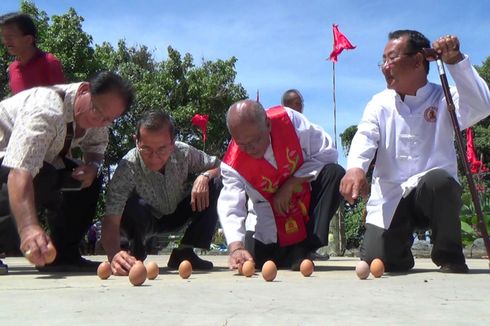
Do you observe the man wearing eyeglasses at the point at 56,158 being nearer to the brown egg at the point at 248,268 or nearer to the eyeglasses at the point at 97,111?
the eyeglasses at the point at 97,111

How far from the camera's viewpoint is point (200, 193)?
4398 millimetres

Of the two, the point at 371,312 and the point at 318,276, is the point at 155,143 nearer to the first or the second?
the point at 318,276

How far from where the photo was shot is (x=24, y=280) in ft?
11.7

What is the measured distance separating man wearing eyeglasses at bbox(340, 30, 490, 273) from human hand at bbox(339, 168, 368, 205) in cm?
3

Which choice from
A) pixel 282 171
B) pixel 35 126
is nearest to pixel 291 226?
pixel 282 171

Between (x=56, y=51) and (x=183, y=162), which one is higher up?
(x=56, y=51)

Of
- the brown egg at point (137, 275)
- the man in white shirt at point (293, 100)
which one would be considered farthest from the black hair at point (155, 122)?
the man in white shirt at point (293, 100)

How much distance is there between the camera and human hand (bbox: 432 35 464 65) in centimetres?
361

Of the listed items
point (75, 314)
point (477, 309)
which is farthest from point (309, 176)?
point (75, 314)

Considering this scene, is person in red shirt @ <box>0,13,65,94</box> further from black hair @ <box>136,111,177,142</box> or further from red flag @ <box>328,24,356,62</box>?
red flag @ <box>328,24,356,62</box>


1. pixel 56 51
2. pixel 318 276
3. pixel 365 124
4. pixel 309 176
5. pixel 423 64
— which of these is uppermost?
pixel 56 51

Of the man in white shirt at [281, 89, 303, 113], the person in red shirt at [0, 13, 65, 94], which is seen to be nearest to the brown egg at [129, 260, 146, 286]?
the person in red shirt at [0, 13, 65, 94]

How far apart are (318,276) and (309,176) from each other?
0.83 m

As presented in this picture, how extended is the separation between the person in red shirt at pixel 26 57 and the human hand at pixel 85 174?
2.53 ft
